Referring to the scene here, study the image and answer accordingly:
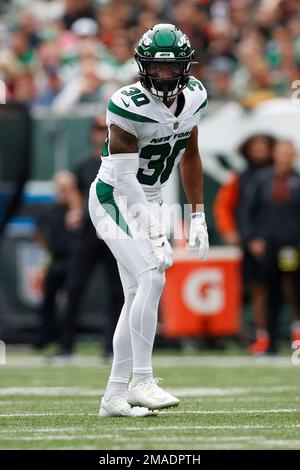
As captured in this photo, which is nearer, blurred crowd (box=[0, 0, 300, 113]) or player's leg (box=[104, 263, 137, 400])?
player's leg (box=[104, 263, 137, 400])

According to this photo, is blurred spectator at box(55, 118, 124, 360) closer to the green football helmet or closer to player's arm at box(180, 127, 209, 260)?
player's arm at box(180, 127, 209, 260)

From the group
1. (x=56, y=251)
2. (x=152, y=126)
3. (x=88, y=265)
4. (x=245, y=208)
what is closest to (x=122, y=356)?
(x=152, y=126)

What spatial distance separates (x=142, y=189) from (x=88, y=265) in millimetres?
4255

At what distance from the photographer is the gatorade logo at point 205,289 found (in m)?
12.2

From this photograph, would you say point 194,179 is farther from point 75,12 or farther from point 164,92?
point 75,12

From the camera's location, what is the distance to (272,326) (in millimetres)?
11141

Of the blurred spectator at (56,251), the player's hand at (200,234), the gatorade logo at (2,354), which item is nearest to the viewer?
the player's hand at (200,234)

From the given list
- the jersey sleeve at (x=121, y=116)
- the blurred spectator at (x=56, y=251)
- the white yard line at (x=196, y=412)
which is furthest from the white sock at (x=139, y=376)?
the blurred spectator at (x=56, y=251)

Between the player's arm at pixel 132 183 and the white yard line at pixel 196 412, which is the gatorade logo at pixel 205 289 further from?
the player's arm at pixel 132 183

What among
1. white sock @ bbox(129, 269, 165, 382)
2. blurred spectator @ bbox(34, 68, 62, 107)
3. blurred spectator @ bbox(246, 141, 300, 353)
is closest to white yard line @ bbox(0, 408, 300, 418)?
white sock @ bbox(129, 269, 165, 382)

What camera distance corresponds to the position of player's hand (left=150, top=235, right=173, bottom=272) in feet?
20.6

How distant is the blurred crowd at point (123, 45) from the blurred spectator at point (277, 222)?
4.10ft

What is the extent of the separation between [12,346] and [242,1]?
5214mm

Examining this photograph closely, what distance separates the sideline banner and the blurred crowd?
1.56 metres
